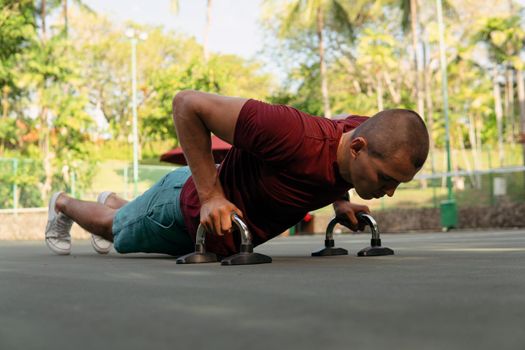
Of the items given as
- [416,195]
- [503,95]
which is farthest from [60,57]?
[503,95]

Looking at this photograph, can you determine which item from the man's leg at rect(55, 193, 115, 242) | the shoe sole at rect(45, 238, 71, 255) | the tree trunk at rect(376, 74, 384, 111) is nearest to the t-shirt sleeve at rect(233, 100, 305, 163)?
the man's leg at rect(55, 193, 115, 242)

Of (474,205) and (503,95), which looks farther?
(503,95)

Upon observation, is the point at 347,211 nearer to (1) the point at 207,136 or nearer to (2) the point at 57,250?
(1) the point at 207,136

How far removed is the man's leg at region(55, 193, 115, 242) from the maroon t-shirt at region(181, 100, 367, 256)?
2.76ft

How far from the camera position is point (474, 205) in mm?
17750

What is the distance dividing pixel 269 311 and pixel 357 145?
1.55m

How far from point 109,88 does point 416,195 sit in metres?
26.3

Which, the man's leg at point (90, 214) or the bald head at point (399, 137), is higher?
the bald head at point (399, 137)

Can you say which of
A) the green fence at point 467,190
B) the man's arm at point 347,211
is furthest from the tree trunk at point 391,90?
the man's arm at point 347,211

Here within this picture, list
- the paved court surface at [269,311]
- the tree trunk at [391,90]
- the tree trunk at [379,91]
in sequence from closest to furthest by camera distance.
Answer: the paved court surface at [269,311]
the tree trunk at [379,91]
the tree trunk at [391,90]

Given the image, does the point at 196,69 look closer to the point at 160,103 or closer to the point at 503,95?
the point at 160,103

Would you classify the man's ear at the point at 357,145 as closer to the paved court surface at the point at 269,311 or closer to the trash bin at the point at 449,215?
the paved court surface at the point at 269,311

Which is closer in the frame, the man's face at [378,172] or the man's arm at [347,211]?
the man's face at [378,172]

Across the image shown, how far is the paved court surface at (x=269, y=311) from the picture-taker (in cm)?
116
